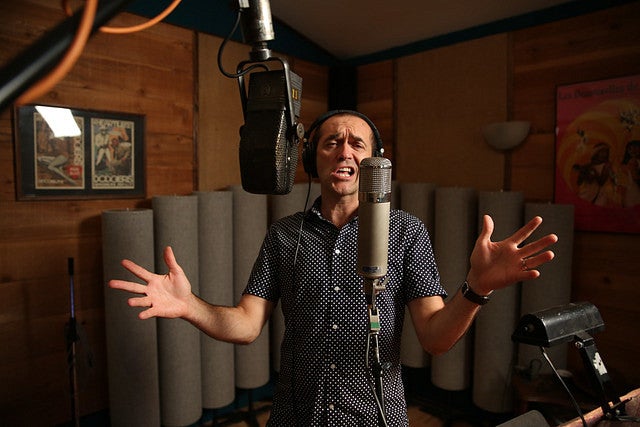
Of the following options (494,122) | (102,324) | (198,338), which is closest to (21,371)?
(102,324)

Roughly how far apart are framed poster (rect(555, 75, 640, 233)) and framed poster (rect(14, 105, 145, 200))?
8.16ft

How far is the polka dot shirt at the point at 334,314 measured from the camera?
1345 mm

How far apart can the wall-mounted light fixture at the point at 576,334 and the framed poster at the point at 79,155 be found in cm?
224

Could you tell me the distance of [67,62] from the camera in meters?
0.36

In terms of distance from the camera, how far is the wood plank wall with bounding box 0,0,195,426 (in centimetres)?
216

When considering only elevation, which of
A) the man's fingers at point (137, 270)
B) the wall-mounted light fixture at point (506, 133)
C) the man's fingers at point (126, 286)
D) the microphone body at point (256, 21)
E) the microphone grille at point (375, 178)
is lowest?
the man's fingers at point (126, 286)

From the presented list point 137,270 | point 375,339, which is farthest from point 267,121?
point 137,270

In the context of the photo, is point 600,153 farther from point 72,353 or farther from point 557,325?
point 72,353

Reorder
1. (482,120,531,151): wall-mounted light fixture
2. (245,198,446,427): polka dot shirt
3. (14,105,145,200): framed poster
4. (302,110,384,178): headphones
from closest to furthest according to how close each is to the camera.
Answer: (245,198,446,427): polka dot shirt < (302,110,384,178): headphones < (14,105,145,200): framed poster < (482,120,531,151): wall-mounted light fixture

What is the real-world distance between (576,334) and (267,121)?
812mm

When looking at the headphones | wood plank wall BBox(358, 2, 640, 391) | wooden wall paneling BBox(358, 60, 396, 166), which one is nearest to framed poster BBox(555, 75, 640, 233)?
wood plank wall BBox(358, 2, 640, 391)

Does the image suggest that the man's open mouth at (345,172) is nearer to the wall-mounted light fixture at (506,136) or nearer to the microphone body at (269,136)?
the microphone body at (269,136)

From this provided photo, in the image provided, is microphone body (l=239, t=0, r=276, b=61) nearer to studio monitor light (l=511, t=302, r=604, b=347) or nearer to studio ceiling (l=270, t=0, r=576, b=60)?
studio monitor light (l=511, t=302, r=604, b=347)

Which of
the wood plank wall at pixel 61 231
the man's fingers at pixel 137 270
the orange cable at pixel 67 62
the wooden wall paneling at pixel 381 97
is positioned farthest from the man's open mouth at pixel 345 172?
the wooden wall paneling at pixel 381 97
